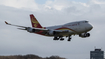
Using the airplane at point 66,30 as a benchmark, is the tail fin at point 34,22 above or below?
above

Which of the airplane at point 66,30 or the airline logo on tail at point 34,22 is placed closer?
the airplane at point 66,30

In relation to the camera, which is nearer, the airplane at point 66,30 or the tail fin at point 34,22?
the airplane at point 66,30

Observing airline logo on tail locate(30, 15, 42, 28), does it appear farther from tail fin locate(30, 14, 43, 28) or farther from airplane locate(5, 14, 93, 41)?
airplane locate(5, 14, 93, 41)

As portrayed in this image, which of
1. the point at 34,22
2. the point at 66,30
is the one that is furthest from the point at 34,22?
the point at 66,30

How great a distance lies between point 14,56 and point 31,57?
530 centimetres

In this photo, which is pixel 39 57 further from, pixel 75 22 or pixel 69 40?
pixel 75 22

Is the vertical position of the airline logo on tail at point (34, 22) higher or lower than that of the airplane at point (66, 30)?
higher

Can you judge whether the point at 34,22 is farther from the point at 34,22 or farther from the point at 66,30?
the point at 66,30

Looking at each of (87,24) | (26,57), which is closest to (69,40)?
(87,24)

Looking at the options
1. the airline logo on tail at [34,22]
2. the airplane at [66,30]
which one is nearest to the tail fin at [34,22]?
the airline logo on tail at [34,22]

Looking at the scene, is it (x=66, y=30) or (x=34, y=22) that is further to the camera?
(x=34, y=22)

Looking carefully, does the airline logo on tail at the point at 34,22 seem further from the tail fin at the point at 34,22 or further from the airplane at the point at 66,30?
the airplane at the point at 66,30

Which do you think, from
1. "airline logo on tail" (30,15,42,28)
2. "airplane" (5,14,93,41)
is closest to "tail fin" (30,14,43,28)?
"airline logo on tail" (30,15,42,28)

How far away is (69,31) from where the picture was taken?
75688 mm
